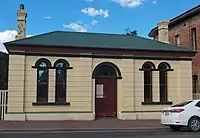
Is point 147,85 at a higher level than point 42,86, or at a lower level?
higher

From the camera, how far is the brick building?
25.7 meters

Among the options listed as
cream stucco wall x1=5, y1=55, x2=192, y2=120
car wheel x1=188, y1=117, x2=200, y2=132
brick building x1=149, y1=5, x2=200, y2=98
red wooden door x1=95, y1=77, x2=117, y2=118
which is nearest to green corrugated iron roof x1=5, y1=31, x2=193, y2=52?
cream stucco wall x1=5, y1=55, x2=192, y2=120

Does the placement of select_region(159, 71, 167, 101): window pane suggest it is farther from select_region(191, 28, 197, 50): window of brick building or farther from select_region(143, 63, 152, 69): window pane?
select_region(191, 28, 197, 50): window of brick building

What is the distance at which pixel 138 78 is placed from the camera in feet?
71.6

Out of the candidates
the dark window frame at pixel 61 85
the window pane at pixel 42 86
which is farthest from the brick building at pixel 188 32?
the window pane at pixel 42 86

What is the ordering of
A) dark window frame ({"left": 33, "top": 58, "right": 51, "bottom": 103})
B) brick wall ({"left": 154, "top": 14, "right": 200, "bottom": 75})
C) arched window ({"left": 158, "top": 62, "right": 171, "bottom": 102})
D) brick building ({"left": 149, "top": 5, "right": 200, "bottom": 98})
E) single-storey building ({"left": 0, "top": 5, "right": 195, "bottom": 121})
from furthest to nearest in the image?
brick wall ({"left": 154, "top": 14, "right": 200, "bottom": 75}) → brick building ({"left": 149, "top": 5, "right": 200, "bottom": 98}) → arched window ({"left": 158, "top": 62, "right": 171, "bottom": 102}) → dark window frame ({"left": 33, "top": 58, "right": 51, "bottom": 103}) → single-storey building ({"left": 0, "top": 5, "right": 195, "bottom": 121})

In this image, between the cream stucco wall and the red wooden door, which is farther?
the red wooden door

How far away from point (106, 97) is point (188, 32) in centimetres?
1123

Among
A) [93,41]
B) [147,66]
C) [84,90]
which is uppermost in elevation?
[93,41]

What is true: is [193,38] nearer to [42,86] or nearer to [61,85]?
[61,85]

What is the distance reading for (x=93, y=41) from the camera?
874 inches

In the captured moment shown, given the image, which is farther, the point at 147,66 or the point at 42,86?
the point at 147,66

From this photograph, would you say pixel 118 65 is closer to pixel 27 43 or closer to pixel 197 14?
pixel 27 43

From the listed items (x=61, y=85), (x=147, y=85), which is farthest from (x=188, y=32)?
(x=61, y=85)
